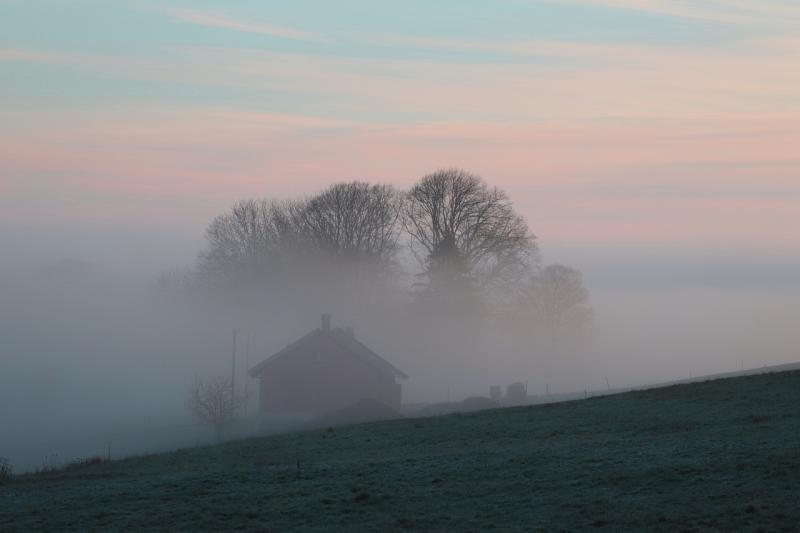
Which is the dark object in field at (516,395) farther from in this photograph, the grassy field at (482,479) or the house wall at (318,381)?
the grassy field at (482,479)

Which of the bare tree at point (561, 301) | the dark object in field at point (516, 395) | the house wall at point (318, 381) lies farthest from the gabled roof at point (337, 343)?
the bare tree at point (561, 301)

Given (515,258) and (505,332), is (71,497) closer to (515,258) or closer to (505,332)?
(515,258)

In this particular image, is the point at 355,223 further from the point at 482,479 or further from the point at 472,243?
the point at 482,479

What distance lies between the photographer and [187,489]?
25.2m

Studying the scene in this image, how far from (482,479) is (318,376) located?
47.8 metres

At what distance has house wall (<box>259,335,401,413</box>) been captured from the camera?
71188mm

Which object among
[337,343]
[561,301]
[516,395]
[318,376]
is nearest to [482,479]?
[318,376]

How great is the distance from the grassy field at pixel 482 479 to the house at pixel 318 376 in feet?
119

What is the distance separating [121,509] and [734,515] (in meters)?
13.1

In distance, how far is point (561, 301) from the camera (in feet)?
359

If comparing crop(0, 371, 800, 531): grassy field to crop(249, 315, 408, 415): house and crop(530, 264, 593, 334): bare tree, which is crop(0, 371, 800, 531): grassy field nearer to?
crop(249, 315, 408, 415): house

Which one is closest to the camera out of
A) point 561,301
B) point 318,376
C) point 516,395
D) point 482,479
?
point 482,479

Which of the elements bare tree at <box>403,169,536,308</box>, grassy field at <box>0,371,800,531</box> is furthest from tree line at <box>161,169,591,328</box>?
grassy field at <box>0,371,800,531</box>

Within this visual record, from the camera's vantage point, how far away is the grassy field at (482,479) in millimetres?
20422
